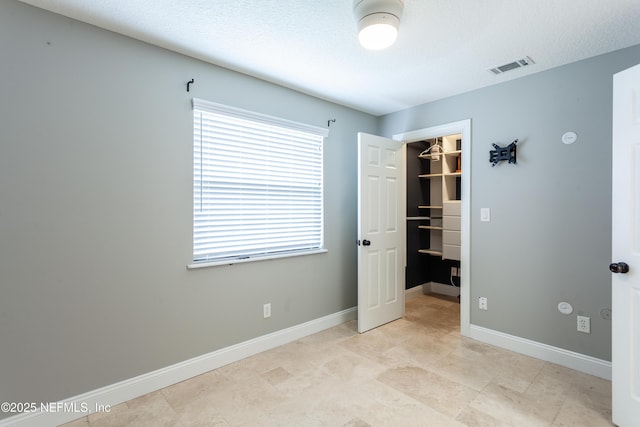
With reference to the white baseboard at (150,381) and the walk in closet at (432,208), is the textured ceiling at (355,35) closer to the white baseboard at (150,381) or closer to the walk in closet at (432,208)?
the walk in closet at (432,208)

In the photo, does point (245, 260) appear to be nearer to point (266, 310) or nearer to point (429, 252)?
point (266, 310)

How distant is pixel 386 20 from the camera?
160 cm

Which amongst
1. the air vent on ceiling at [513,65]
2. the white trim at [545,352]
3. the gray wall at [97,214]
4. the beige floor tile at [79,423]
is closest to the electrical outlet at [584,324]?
the white trim at [545,352]

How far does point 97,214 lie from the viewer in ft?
6.34

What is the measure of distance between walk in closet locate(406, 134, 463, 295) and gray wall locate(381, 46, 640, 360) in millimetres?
1155

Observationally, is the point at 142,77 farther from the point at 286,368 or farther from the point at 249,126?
the point at 286,368

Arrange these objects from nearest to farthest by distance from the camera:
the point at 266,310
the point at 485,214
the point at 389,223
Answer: the point at 266,310, the point at 485,214, the point at 389,223

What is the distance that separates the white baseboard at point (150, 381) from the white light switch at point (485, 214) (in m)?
2.04

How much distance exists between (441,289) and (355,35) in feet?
12.8

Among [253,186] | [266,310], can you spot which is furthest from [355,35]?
[266,310]

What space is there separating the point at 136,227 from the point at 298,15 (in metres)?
1.77

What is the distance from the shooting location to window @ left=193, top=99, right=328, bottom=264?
240 cm

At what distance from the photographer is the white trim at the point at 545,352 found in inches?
90.6

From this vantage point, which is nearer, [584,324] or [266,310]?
[584,324]
